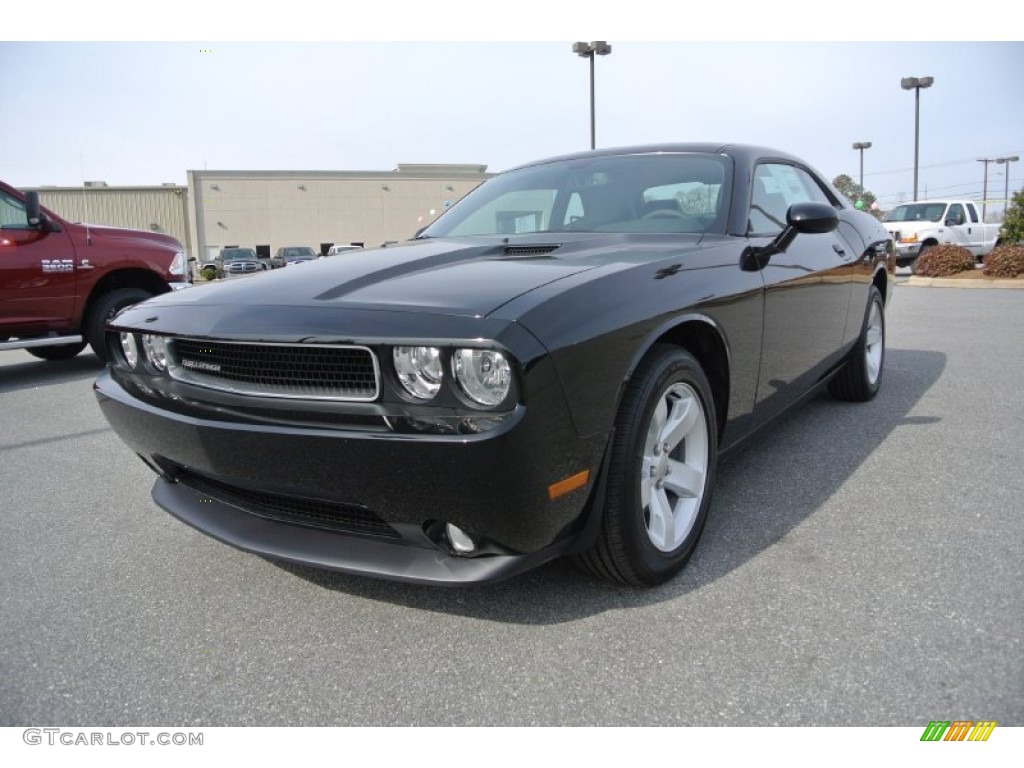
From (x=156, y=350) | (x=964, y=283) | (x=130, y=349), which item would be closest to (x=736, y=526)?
(x=156, y=350)

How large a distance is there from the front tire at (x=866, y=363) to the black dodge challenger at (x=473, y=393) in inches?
62.3

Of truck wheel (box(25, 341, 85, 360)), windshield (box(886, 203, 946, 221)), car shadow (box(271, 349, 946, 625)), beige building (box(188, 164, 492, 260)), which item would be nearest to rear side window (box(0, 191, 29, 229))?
truck wheel (box(25, 341, 85, 360))

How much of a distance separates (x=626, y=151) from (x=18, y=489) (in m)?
3.13

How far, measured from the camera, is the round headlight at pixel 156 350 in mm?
2238

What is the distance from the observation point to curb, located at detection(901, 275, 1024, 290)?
42.4ft

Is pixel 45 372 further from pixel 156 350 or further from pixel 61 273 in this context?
pixel 156 350

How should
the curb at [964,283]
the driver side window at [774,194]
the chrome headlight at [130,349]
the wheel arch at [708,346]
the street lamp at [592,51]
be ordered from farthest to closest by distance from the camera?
the street lamp at [592,51] → the curb at [964,283] → the driver side window at [774,194] → the chrome headlight at [130,349] → the wheel arch at [708,346]

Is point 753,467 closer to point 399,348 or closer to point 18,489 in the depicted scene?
point 399,348

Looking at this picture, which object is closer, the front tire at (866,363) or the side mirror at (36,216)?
the front tire at (866,363)

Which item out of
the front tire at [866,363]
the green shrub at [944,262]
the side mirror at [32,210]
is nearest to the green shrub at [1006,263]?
the green shrub at [944,262]

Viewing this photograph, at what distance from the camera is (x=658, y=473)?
221cm

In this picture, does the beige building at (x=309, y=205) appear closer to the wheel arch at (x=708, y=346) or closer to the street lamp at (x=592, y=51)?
the street lamp at (x=592, y=51)

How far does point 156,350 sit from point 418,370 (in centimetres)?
102

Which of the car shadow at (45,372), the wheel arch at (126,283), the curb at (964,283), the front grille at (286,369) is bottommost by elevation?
the car shadow at (45,372)
